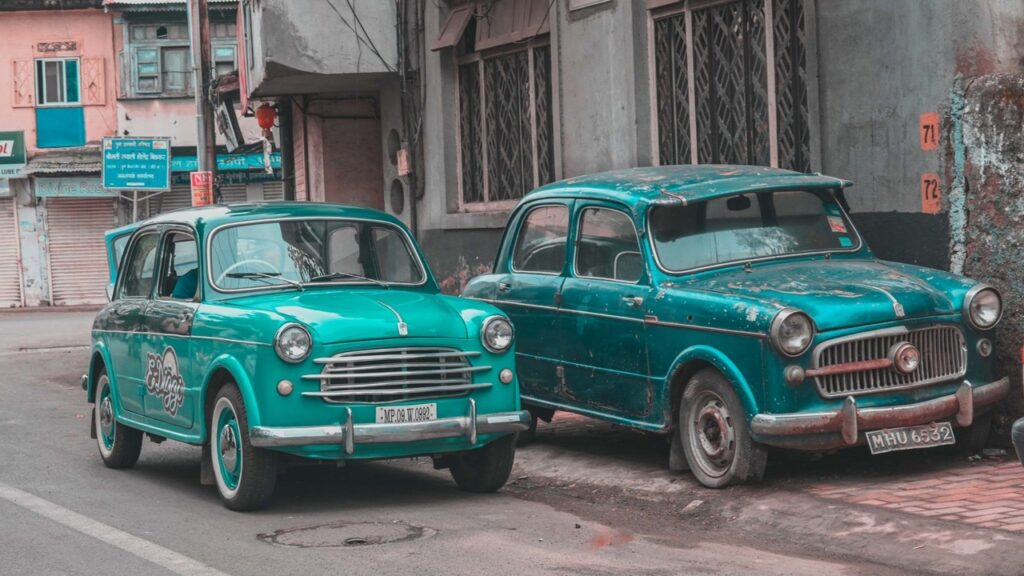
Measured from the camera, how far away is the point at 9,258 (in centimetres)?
4066

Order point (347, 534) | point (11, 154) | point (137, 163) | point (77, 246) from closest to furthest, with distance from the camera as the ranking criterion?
1. point (347, 534)
2. point (137, 163)
3. point (11, 154)
4. point (77, 246)

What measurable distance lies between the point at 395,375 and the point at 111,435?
3368 millimetres

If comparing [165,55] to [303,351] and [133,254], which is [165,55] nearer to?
[133,254]

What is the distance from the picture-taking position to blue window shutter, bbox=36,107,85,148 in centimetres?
4031

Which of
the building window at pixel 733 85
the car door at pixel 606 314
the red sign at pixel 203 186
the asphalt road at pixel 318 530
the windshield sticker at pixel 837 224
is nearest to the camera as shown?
the asphalt road at pixel 318 530

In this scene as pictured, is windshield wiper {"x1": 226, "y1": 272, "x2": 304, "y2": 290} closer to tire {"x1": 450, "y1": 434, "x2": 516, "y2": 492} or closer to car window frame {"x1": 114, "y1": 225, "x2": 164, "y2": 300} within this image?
car window frame {"x1": 114, "y1": 225, "x2": 164, "y2": 300}

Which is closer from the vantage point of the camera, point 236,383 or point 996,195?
point 236,383

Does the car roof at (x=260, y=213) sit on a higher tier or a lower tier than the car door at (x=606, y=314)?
higher

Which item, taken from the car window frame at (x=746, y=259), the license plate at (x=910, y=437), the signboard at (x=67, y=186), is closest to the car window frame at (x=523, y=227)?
the car window frame at (x=746, y=259)

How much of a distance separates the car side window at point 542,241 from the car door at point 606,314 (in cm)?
18

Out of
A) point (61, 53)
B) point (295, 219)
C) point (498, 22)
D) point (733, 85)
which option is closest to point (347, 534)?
point (295, 219)

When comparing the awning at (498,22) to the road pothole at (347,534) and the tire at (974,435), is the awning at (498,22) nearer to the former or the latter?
the tire at (974,435)

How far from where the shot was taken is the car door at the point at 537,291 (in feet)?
32.7

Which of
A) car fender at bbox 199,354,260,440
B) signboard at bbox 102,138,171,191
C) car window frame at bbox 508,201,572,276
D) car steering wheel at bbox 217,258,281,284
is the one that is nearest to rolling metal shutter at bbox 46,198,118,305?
signboard at bbox 102,138,171,191
